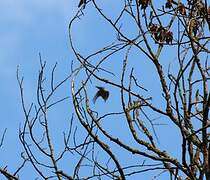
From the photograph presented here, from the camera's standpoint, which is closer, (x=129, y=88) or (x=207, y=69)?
(x=129, y=88)

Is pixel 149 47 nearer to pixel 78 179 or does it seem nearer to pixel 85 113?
pixel 85 113

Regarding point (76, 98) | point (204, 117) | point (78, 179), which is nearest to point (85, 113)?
point (76, 98)

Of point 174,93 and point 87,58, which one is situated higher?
point 87,58

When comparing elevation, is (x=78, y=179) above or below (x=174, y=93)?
below

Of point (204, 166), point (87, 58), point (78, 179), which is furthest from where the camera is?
point (87, 58)

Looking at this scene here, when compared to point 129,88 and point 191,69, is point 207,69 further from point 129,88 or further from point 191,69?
point 129,88

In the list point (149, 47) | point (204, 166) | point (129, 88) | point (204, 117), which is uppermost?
point (149, 47)

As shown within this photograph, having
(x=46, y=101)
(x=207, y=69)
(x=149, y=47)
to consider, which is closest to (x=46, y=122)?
(x=46, y=101)

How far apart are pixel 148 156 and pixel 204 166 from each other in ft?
1.16

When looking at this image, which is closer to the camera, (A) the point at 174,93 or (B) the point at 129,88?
(A) the point at 174,93

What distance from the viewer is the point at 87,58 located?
4.76m

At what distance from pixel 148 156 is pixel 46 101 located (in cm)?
109

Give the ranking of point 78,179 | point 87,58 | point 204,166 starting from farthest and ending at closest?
point 87,58 < point 78,179 < point 204,166

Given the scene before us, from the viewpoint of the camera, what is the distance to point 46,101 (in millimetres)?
4934
